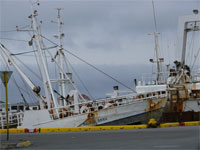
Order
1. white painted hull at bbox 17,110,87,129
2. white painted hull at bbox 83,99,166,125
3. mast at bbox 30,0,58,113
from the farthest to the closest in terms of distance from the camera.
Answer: mast at bbox 30,0,58,113, white painted hull at bbox 83,99,166,125, white painted hull at bbox 17,110,87,129

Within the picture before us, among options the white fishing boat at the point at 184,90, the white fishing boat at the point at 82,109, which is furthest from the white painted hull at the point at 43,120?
the white fishing boat at the point at 184,90

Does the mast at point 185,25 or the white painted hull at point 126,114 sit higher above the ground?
the mast at point 185,25

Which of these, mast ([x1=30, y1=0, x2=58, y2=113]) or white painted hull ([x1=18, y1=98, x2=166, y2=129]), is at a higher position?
mast ([x1=30, y1=0, x2=58, y2=113])

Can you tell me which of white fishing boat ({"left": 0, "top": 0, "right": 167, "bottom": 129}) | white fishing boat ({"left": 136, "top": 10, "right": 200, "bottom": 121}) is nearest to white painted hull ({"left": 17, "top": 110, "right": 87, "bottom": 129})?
white fishing boat ({"left": 0, "top": 0, "right": 167, "bottom": 129})

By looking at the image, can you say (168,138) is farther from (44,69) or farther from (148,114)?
(44,69)

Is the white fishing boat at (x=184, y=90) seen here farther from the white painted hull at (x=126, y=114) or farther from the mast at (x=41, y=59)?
the mast at (x=41, y=59)

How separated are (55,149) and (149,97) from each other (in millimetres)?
12196

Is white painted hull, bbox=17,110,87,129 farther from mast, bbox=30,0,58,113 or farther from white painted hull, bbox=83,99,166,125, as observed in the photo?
mast, bbox=30,0,58,113

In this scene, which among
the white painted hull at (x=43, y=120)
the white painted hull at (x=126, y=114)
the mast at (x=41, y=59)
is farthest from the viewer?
the mast at (x=41, y=59)

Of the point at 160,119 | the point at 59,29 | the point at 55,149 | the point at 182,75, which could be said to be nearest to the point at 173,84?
the point at 182,75

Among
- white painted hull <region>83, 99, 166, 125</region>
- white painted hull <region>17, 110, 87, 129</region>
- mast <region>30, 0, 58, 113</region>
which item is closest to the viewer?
white painted hull <region>17, 110, 87, 129</region>

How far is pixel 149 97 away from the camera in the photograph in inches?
875

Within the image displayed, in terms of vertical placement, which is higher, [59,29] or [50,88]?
[59,29]

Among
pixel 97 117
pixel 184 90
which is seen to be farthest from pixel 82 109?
pixel 184 90
